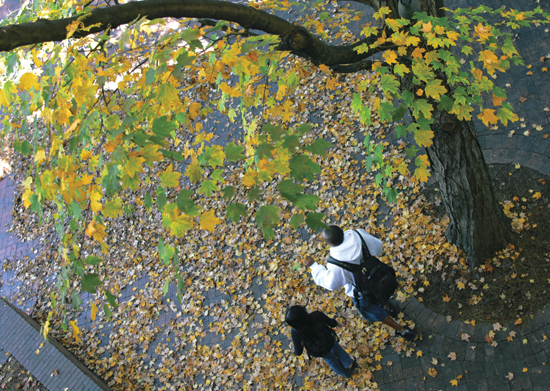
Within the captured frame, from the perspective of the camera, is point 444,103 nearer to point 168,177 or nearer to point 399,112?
point 399,112

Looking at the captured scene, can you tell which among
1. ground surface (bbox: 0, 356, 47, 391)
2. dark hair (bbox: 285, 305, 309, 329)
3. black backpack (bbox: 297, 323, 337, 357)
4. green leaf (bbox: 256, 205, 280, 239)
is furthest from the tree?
ground surface (bbox: 0, 356, 47, 391)

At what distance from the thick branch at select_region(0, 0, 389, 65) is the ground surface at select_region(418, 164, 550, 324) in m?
3.11

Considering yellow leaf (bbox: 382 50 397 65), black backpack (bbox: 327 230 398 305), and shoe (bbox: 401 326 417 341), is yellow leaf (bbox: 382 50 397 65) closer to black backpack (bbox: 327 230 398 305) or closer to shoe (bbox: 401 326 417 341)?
black backpack (bbox: 327 230 398 305)

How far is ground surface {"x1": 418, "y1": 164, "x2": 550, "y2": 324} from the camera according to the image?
15.4 feet

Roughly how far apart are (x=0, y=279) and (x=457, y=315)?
10270 millimetres

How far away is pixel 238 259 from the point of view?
22.9 feet

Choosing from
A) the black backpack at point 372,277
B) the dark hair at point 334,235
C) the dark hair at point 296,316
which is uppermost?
the dark hair at point 334,235

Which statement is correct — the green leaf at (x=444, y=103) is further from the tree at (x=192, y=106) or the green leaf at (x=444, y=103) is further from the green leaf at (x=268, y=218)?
the green leaf at (x=268, y=218)

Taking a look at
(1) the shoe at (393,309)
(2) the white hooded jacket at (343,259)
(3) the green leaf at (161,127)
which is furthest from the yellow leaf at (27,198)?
(1) the shoe at (393,309)

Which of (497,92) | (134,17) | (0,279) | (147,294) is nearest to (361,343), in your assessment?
(497,92)

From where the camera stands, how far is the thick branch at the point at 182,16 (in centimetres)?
246

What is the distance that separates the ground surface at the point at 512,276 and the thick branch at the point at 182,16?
3110 millimetres

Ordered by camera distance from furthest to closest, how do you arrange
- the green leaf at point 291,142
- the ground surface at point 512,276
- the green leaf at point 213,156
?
the ground surface at point 512,276 → the green leaf at point 213,156 → the green leaf at point 291,142

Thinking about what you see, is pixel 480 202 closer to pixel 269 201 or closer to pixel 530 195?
pixel 530 195
